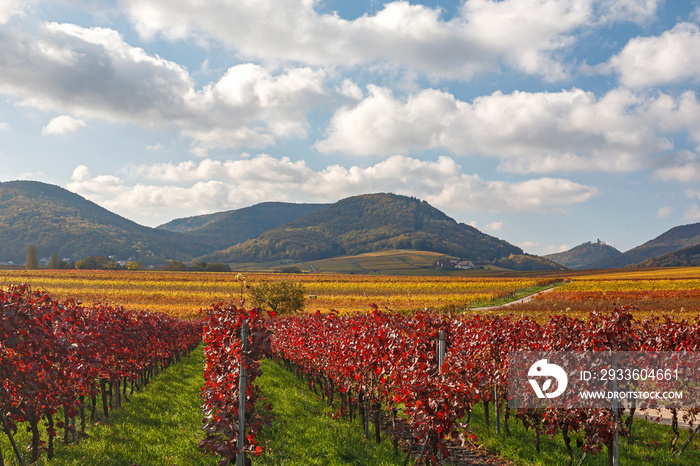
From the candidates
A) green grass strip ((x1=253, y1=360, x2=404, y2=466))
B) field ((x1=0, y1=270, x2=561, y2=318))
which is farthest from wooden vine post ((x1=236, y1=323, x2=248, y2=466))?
field ((x1=0, y1=270, x2=561, y2=318))

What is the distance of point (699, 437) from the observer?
935 centimetres

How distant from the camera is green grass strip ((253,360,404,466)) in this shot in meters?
7.87

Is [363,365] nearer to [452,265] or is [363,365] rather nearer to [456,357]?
[456,357]

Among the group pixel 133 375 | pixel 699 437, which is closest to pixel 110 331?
pixel 133 375

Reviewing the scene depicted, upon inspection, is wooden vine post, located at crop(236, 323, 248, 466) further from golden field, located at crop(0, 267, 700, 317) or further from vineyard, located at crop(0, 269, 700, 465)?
golden field, located at crop(0, 267, 700, 317)

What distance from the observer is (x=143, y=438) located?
867cm

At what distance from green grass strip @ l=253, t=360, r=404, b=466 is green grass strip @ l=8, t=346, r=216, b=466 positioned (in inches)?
56.3

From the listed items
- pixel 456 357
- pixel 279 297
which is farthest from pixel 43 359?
pixel 279 297

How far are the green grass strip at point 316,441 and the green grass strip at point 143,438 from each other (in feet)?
4.69

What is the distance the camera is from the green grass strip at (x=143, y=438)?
748 cm

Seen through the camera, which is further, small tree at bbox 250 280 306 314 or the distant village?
the distant village

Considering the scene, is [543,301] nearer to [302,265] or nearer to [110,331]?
[110,331]

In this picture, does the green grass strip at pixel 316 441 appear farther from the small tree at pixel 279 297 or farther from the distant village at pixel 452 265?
the distant village at pixel 452 265

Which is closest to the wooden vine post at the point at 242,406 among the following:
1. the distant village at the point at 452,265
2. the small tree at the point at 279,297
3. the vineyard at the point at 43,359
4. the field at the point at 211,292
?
the vineyard at the point at 43,359
